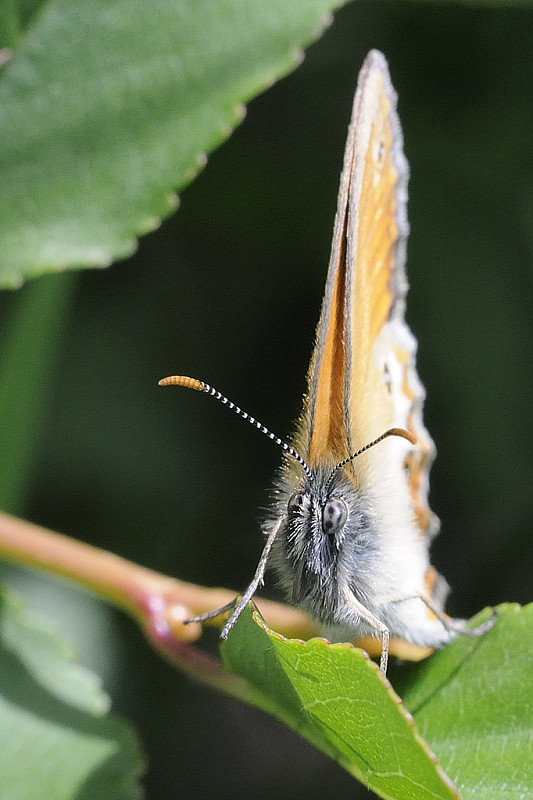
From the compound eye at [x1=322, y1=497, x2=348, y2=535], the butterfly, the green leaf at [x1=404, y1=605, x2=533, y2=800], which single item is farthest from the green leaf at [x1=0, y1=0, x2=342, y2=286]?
the green leaf at [x1=404, y1=605, x2=533, y2=800]

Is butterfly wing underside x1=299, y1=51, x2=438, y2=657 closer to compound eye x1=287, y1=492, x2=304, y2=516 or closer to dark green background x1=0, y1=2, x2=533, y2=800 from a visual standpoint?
compound eye x1=287, y1=492, x2=304, y2=516

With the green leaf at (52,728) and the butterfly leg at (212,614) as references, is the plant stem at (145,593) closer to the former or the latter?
the butterfly leg at (212,614)

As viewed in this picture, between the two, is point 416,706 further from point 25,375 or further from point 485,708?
point 25,375

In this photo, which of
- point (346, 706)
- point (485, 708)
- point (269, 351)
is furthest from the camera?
point (269, 351)

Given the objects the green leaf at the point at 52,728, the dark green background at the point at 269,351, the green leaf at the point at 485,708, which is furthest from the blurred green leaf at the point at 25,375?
the green leaf at the point at 485,708

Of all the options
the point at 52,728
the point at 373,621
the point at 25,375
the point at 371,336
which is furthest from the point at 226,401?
the point at 25,375

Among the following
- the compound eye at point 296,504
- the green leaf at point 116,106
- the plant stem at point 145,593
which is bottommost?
the plant stem at point 145,593
